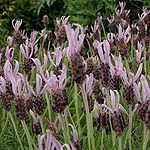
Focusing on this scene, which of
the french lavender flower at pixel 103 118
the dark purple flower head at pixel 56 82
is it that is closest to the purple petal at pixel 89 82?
the french lavender flower at pixel 103 118

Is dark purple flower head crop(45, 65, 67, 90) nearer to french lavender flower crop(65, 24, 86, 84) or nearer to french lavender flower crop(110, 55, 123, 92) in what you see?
french lavender flower crop(65, 24, 86, 84)

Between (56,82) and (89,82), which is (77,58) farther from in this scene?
(89,82)

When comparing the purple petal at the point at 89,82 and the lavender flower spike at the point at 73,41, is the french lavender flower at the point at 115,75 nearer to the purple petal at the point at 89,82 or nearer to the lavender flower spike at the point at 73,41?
the purple petal at the point at 89,82

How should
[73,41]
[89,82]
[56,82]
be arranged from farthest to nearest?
1. [89,82]
2. [56,82]
3. [73,41]

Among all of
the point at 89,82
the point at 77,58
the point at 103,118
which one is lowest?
the point at 103,118

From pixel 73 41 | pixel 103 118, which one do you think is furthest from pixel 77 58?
pixel 103 118

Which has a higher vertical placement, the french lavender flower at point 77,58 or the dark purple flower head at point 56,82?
the french lavender flower at point 77,58

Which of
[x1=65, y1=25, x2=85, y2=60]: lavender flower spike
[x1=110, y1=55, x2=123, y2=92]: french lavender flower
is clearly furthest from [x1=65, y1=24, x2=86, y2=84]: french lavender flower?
[x1=110, y1=55, x2=123, y2=92]: french lavender flower

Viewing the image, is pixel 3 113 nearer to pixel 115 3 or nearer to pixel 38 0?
pixel 115 3

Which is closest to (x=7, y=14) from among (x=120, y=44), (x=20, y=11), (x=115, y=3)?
(x=20, y=11)

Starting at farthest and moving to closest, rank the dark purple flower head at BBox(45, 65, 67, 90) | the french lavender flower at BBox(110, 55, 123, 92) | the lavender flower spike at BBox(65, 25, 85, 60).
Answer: the french lavender flower at BBox(110, 55, 123, 92)
the dark purple flower head at BBox(45, 65, 67, 90)
the lavender flower spike at BBox(65, 25, 85, 60)

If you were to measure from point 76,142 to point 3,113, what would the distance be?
2.77ft

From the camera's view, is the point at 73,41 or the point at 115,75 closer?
the point at 73,41

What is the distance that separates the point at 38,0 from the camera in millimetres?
5516
